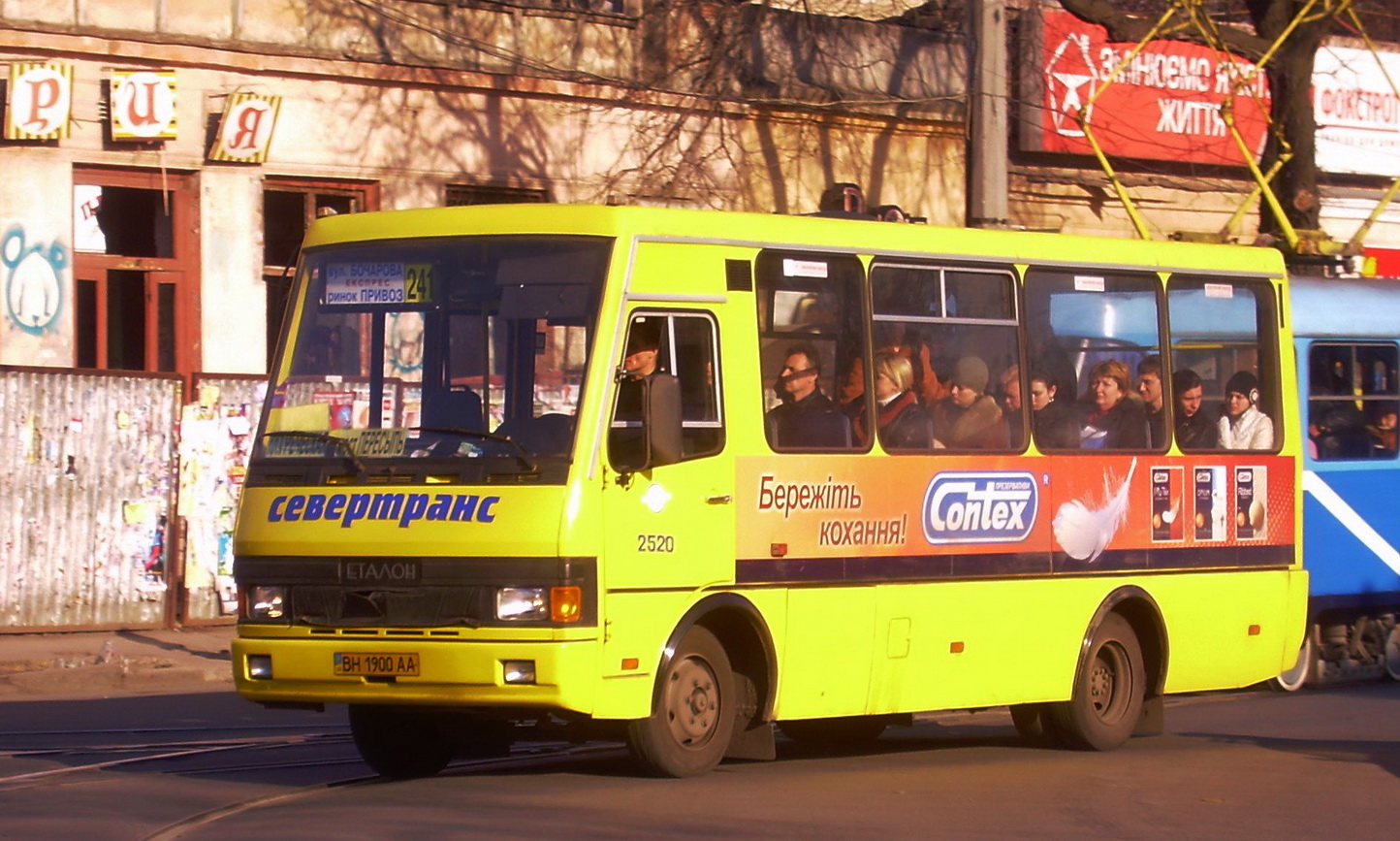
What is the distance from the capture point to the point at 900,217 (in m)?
12.4

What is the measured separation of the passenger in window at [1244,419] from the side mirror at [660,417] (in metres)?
4.82

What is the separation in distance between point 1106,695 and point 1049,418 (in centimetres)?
159

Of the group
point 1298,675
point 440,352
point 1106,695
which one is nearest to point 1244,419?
point 1106,695

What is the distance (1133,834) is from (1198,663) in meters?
4.16

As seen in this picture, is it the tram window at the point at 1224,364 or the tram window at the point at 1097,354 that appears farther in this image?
the tram window at the point at 1224,364

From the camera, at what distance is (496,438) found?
32.1ft

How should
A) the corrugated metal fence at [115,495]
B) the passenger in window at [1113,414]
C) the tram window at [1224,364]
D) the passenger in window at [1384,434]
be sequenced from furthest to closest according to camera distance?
the corrugated metal fence at [115,495], the passenger in window at [1384,434], the tram window at [1224,364], the passenger in window at [1113,414]

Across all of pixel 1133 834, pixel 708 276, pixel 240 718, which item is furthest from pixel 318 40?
pixel 1133 834

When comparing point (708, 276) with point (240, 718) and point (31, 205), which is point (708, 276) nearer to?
point (240, 718)

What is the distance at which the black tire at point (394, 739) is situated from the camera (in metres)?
10.6

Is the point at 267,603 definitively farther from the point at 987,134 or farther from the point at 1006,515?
the point at 987,134

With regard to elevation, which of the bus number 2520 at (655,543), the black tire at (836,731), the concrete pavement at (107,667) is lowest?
the black tire at (836,731)

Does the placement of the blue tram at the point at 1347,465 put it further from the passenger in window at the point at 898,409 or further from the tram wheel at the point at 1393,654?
the passenger in window at the point at 898,409

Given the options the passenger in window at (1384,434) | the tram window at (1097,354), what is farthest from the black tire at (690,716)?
the passenger in window at (1384,434)
